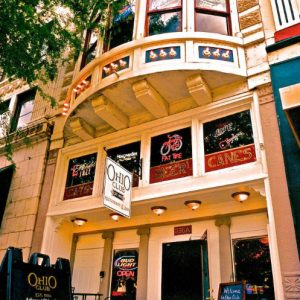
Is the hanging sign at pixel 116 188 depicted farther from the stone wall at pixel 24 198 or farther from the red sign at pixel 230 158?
the stone wall at pixel 24 198

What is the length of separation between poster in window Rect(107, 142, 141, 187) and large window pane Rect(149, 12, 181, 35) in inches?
121

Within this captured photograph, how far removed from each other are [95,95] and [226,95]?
3.31m

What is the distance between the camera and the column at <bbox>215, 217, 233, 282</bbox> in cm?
704

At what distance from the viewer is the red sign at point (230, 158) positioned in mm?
6891

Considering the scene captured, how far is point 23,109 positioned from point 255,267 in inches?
408

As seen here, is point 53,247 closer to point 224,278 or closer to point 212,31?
point 224,278

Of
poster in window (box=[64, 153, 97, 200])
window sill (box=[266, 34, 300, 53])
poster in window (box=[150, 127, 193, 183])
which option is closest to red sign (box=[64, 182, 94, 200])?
poster in window (box=[64, 153, 97, 200])

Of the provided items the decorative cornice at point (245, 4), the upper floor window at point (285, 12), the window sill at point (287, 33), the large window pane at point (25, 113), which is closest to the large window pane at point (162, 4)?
the decorative cornice at point (245, 4)

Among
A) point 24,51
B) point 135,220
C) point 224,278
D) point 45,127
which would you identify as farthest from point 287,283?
point 45,127

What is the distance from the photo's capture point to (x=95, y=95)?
27.2 ft

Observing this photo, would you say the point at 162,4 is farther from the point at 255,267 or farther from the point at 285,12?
the point at 255,267

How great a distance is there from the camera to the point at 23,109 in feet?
42.2

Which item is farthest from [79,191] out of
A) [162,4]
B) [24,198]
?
[162,4]

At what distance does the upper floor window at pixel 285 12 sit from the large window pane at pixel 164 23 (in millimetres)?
2383
